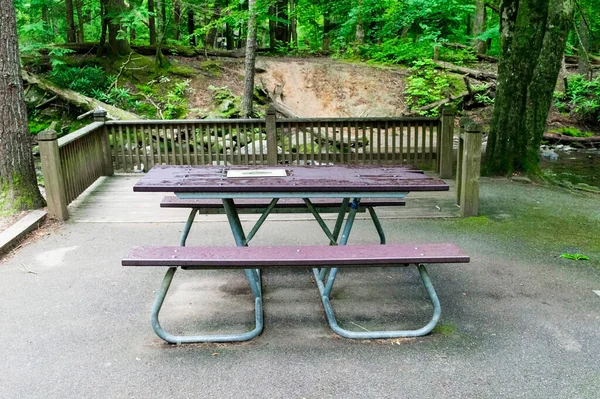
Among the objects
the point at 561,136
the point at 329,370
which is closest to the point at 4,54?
the point at 329,370

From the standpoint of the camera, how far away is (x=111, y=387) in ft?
10.4

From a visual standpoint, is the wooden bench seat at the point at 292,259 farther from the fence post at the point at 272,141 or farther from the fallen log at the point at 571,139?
the fallen log at the point at 571,139

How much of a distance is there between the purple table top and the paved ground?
0.93 m

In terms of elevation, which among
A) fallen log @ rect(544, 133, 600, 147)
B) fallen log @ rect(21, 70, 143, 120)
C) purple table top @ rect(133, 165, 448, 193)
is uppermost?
fallen log @ rect(21, 70, 143, 120)

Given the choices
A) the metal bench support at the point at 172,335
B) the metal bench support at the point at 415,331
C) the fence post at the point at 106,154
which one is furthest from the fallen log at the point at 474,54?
the metal bench support at the point at 172,335

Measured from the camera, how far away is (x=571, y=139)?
15805mm

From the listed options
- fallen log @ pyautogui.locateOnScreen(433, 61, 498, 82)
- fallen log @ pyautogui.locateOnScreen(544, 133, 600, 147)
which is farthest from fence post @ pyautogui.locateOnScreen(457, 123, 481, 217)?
fallen log @ pyautogui.locateOnScreen(433, 61, 498, 82)

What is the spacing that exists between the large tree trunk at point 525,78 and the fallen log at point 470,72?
972 centimetres

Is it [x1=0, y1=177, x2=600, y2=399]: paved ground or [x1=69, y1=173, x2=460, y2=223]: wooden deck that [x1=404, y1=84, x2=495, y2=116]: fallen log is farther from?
[x1=0, y1=177, x2=600, y2=399]: paved ground

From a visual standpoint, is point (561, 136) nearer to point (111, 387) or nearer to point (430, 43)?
point (430, 43)

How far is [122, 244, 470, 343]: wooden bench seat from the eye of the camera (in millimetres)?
3590

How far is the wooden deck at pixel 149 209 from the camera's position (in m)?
6.86

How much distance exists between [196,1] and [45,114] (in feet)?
26.9

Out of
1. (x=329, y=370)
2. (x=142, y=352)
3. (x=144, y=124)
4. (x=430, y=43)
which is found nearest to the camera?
(x=329, y=370)
